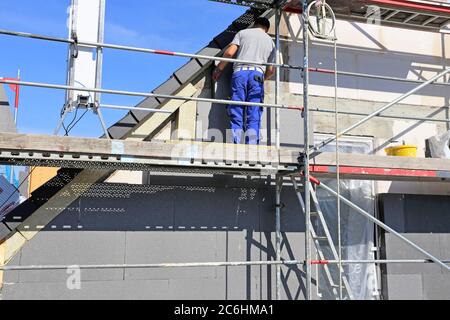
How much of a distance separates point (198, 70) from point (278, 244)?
2455 mm

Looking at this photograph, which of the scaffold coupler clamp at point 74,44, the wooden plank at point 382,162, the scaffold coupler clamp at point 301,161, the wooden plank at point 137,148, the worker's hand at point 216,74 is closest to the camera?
the wooden plank at point 137,148

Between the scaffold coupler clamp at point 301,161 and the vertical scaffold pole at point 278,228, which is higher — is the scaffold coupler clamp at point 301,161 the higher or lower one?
the higher one

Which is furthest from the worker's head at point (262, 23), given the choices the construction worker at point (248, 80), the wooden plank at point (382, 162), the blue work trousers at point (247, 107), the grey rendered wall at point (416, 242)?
the grey rendered wall at point (416, 242)

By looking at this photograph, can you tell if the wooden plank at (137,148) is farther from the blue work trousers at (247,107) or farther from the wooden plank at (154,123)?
the wooden plank at (154,123)

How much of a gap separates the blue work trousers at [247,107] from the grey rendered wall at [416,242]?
7.24 feet

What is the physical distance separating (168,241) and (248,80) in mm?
2212

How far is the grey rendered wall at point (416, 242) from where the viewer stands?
601 cm

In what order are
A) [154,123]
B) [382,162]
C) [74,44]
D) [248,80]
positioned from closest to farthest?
[74,44]
[382,162]
[248,80]
[154,123]

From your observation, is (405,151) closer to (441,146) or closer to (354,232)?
(441,146)

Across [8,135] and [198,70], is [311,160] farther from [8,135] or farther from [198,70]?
[8,135]

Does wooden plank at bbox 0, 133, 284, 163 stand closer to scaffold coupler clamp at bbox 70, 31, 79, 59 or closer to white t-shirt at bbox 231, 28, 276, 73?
scaffold coupler clamp at bbox 70, 31, 79, 59

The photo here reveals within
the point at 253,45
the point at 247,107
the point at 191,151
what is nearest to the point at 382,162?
the point at 247,107

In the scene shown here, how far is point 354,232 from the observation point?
621cm
